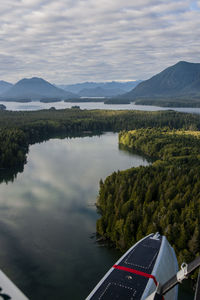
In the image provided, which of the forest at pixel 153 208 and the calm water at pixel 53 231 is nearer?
the calm water at pixel 53 231

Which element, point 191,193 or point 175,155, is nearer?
point 191,193

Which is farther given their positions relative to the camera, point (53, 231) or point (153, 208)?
point (53, 231)

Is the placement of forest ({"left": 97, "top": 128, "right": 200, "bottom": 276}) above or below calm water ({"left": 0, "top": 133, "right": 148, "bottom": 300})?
above

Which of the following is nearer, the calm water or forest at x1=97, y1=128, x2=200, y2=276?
the calm water

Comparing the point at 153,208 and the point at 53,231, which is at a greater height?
the point at 153,208

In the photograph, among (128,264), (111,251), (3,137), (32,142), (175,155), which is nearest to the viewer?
(128,264)

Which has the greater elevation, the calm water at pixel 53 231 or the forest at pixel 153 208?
the forest at pixel 153 208

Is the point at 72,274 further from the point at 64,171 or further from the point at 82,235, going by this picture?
the point at 64,171

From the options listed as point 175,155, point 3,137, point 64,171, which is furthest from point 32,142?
point 175,155
